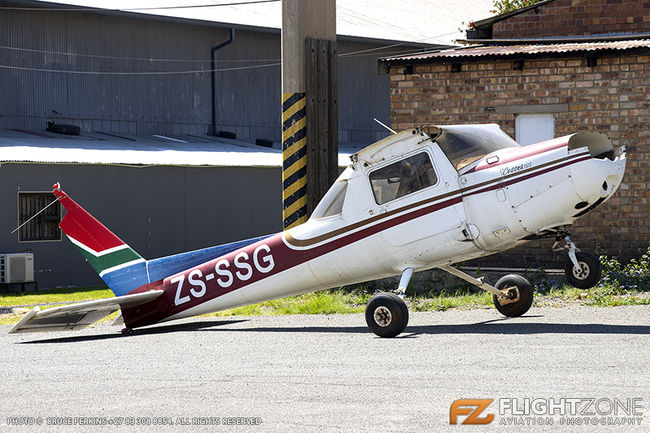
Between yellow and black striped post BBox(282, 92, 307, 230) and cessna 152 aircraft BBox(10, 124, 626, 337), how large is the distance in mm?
3599

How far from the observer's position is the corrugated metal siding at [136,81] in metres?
28.0

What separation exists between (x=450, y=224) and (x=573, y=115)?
21.8ft

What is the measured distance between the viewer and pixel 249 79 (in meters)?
33.6

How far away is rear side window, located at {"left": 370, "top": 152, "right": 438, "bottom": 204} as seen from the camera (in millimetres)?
12305

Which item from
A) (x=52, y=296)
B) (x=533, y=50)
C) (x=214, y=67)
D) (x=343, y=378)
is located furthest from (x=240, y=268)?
(x=214, y=67)

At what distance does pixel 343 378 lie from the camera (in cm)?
888

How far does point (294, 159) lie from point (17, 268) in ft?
24.6

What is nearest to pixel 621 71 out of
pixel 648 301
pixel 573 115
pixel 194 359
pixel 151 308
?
pixel 573 115

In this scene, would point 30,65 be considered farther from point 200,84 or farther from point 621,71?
point 621,71

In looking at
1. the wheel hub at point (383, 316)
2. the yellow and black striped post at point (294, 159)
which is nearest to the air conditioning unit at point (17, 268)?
the yellow and black striped post at point (294, 159)

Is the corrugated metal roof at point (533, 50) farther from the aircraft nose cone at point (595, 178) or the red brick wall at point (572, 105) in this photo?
the aircraft nose cone at point (595, 178)

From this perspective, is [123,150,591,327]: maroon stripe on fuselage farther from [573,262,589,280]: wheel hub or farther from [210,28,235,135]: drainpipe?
[210,28,235,135]: drainpipe

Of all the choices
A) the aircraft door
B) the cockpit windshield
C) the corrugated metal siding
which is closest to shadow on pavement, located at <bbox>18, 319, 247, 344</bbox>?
the aircraft door

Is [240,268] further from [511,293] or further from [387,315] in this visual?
[511,293]
